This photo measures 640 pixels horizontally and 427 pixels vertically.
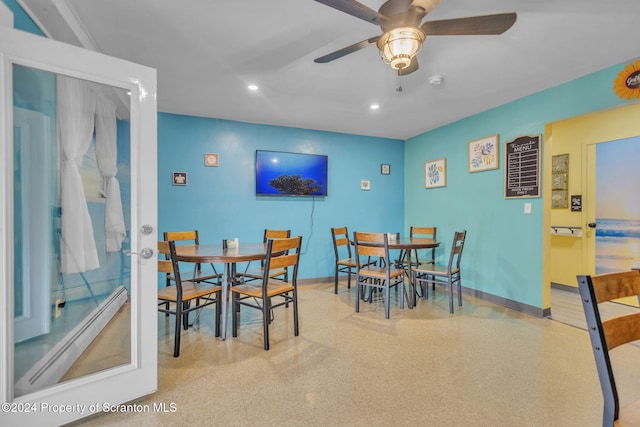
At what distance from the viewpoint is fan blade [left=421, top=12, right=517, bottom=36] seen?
1537mm

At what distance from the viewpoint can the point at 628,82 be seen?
8.20ft

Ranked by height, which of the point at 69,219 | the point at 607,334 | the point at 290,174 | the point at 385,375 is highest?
the point at 290,174

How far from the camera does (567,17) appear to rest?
6.48ft

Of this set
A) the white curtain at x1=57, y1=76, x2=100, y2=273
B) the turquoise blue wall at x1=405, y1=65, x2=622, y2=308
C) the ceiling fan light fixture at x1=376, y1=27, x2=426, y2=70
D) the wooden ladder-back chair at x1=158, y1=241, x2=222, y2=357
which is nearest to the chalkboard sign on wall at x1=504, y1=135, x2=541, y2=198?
the turquoise blue wall at x1=405, y1=65, x2=622, y2=308

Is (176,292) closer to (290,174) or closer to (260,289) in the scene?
(260,289)

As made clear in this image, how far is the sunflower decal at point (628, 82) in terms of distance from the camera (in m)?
2.45

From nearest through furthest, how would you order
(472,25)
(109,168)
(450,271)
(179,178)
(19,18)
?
1. (472,25)
2. (19,18)
3. (109,168)
4. (450,271)
5. (179,178)

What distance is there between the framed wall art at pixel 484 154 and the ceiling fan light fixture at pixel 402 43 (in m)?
2.55

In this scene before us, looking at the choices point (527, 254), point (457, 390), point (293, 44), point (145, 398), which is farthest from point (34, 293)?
point (527, 254)

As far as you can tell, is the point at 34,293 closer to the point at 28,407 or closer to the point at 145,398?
the point at 28,407

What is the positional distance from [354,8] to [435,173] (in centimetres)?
356

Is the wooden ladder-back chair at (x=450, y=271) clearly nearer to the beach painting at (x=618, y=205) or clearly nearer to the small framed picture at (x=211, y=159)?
the beach painting at (x=618, y=205)

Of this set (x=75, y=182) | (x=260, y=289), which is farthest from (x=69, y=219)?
(x=260, y=289)

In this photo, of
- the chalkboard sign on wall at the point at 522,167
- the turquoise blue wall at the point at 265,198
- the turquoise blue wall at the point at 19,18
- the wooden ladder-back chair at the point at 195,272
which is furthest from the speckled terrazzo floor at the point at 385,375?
the turquoise blue wall at the point at 19,18
